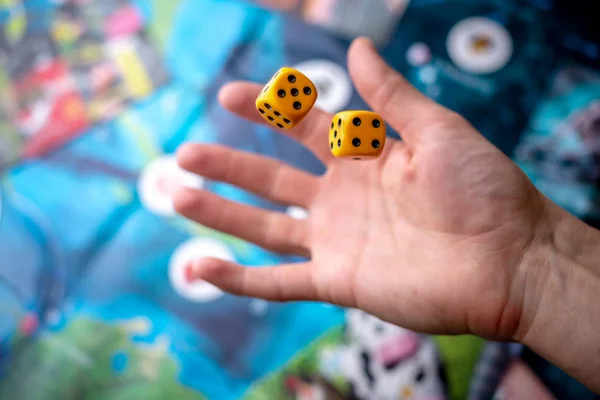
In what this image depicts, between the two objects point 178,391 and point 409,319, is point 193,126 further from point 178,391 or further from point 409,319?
point 409,319

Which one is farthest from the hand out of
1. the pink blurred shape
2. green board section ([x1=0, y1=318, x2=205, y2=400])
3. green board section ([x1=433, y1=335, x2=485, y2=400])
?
the pink blurred shape

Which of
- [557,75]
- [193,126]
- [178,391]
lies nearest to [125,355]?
[178,391]

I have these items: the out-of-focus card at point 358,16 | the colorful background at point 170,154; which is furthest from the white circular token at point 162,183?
the out-of-focus card at point 358,16

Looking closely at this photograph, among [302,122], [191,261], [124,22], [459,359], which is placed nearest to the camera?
[302,122]

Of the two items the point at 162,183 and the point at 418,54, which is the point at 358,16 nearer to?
the point at 418,54

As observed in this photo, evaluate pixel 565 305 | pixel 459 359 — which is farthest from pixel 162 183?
pixel 565 305
